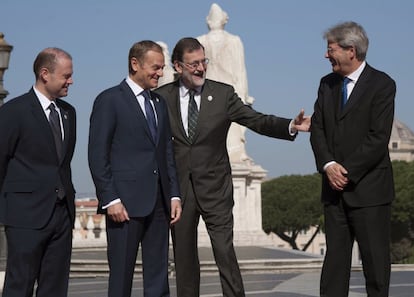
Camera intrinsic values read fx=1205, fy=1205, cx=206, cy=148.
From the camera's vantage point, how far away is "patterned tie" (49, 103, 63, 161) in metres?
→ 7.77

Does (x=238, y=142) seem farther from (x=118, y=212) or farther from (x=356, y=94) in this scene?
(x=118, y=212)

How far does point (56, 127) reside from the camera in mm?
7797

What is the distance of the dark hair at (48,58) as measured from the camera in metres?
7.74

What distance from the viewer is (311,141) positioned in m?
8.27

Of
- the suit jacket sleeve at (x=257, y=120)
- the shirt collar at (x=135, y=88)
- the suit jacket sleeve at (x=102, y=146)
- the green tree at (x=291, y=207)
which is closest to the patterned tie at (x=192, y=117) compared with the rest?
the suit jacket sleeve at (x=257, y=120)

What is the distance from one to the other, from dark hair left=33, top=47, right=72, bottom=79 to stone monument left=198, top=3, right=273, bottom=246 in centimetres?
2352

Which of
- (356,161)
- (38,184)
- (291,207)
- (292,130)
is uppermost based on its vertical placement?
(292,130)

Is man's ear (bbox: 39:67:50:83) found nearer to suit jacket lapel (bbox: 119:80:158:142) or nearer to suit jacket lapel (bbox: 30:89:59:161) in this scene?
suit jacket lapel (bbox: 30:89:59:161)

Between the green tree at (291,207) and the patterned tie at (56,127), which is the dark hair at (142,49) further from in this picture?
the green tree at (291,207)

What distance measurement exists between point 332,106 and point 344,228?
83cm

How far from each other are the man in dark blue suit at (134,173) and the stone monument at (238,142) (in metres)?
23.1

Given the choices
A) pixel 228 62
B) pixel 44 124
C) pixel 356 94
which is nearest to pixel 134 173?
pixel 44 124

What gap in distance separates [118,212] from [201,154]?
140 cm

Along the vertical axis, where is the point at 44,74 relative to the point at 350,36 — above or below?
below
